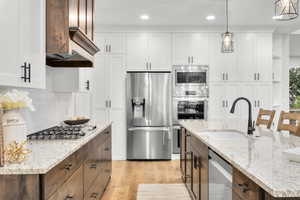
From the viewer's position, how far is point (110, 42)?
223 inches

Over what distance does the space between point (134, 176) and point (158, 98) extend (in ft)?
5.50

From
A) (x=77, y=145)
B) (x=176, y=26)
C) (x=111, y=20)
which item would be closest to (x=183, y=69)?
(x=176, y=26)

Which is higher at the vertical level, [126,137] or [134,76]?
[134,76]

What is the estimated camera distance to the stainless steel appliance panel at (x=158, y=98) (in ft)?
18.1

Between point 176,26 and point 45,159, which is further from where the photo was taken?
point 176,26

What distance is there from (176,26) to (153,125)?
2.03 m

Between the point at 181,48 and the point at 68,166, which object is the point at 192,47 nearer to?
the point at 181,48

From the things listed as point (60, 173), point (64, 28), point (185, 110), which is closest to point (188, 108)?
point (185, 110)

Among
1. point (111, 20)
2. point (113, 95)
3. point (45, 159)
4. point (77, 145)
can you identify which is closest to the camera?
point (45, 159)

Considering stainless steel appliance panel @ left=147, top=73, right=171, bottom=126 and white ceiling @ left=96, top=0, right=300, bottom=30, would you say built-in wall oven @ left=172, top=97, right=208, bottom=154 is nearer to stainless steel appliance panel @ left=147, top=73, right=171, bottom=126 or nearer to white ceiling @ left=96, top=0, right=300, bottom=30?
stainless steel appliance panel @ left=147, top=73, right=171, bottom=126

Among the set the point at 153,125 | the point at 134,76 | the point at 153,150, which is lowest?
the point at 153,150

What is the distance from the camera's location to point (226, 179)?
66.5 inches

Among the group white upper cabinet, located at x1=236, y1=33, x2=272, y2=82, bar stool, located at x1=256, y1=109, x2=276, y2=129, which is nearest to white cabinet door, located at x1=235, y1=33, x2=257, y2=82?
white upper cabinet, located at x1=236, y1=33, x2=272, y2=82

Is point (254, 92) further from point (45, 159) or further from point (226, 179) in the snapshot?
point (45, 159)
